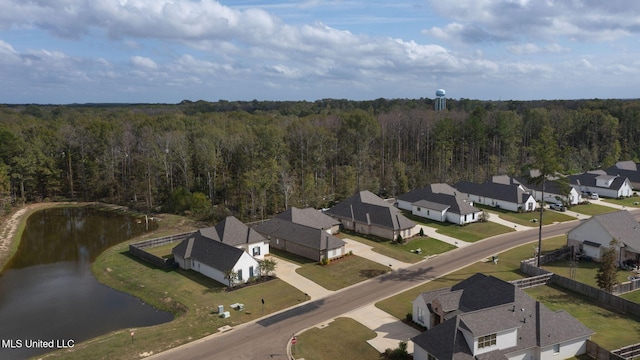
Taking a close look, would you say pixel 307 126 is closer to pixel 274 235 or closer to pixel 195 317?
pixel 274 235

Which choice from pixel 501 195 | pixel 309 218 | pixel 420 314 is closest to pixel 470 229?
pixel 501 195

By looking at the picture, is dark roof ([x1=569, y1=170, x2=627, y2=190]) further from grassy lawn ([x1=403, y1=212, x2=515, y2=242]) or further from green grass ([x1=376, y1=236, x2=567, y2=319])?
green grass ([x1=376, y1=236, x2=567, y2=319])

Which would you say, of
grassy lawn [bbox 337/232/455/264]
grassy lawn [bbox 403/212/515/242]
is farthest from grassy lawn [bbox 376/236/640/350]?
grassy lawn [bbox 403/212/515/242]

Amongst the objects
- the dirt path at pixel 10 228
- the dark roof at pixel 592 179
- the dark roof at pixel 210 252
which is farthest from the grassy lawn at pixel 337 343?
the dark roof at pixel 592 179

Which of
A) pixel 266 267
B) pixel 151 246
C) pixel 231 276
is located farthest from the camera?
pixel 151 246

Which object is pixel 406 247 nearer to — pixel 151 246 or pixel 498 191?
pixel 498 191

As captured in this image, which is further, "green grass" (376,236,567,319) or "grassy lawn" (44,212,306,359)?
"green grass" (376,236,567,319)

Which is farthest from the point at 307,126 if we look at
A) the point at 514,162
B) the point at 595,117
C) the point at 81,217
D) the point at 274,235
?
the point at 595,117
